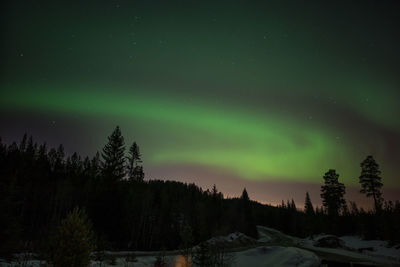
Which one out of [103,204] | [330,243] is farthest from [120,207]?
[330,243]

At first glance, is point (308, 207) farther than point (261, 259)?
Yes

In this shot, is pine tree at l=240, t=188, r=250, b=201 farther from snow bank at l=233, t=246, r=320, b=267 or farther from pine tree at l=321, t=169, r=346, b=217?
snow bank at l=233, t=246, r=320, b=267

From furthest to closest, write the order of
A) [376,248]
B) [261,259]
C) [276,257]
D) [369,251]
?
1. [376,248]
2. [369,251]
3. [261,259]
4. [276,257]

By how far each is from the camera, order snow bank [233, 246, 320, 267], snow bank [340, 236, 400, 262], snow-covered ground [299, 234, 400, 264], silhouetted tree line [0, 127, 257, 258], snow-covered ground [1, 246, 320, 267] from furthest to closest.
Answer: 1. silhouetted tree line [0, 127, 257, 258]
2. snow bank [340, 236, 400, 262]
3. snow-covered ground [299, 234, 400, 264]
4. snow bank [233, 246, 320, 267]
5. snow-covered ground [1, 246, 320, 267]

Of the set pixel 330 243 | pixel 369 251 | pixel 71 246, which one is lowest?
pixel 369 251

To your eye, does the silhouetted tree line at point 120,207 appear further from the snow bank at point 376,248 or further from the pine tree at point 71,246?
the pine tree at point 71,246

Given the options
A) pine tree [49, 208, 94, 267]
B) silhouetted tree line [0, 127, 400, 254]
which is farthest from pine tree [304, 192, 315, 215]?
pine tree [49, 208, 94, 267]

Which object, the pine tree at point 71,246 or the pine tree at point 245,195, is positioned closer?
the pine tree at point 71,246

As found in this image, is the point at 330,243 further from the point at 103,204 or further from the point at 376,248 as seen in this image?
the point at 103,204

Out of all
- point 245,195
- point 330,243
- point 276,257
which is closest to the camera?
point 276,257

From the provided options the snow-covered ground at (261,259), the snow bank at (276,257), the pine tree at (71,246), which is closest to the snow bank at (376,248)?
the snow bank at (276,257)

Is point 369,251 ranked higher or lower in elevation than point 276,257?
lower

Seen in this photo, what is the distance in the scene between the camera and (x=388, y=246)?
38.7m

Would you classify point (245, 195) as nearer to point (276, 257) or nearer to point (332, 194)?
point (332, 194)
